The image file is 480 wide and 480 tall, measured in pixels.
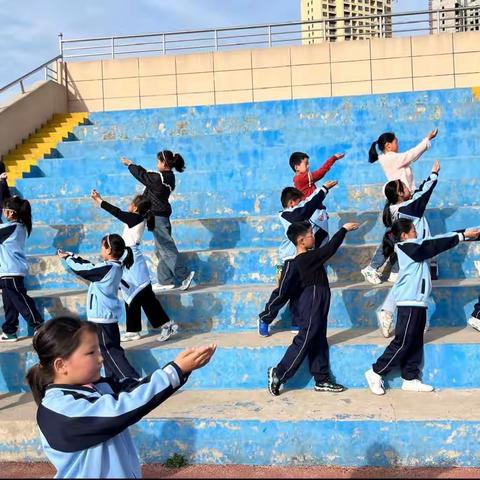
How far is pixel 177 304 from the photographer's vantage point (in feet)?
18.7

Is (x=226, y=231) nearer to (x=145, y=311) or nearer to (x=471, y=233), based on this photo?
(x=145, y=311)

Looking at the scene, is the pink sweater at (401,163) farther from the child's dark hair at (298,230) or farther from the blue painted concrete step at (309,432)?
the blue painted concrete step at (309,432)

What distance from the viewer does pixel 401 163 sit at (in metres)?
6.12

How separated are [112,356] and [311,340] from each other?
1591 mm

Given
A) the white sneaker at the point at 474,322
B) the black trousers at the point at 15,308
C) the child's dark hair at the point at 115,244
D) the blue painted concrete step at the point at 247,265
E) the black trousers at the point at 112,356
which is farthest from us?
the blue painted concrete step at the point at 247,265

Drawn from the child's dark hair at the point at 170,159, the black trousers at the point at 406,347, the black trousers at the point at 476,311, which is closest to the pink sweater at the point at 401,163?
the black trousers at the point at 476,311

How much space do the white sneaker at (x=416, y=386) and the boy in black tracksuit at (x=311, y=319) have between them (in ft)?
1.62

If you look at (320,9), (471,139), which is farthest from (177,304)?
(320,9)

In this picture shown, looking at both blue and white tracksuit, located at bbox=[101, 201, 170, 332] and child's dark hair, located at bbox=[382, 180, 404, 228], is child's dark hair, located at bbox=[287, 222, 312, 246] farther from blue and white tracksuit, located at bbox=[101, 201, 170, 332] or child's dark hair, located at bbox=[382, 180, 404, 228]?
blue and white tracksuit, located at bbox=[101, 201, 170, 332]

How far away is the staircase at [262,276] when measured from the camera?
378cm

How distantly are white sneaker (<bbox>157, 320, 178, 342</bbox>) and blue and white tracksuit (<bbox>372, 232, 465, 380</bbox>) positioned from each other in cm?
191

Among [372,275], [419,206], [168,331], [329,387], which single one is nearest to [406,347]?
[329,387]

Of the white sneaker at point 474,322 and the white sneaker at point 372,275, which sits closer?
the white sneaker at point 474,322

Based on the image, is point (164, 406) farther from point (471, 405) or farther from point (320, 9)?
point (320, 9)
